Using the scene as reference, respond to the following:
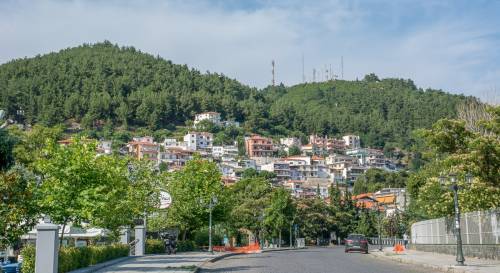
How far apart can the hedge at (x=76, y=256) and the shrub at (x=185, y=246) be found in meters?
14.6

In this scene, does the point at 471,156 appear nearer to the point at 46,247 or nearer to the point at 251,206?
the point at 46,247

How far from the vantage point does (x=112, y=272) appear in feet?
74.9

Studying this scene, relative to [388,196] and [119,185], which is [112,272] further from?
[388,196]

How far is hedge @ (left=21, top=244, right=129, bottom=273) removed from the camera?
2128 centimetres

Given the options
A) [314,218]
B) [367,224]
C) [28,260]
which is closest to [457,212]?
[28,260]

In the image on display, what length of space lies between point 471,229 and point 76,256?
1877cm

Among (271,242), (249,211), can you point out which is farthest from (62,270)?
(271,242)

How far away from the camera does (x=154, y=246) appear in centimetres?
4338

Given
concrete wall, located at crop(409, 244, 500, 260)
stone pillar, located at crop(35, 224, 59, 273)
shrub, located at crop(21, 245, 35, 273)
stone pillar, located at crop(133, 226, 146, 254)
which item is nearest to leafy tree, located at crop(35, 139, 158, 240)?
shrub, located at crop(21, 245, 35, 273)

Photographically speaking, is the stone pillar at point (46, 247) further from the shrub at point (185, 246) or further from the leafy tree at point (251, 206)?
the leafy tree at point (251, 206)

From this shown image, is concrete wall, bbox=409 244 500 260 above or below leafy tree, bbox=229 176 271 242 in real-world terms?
below

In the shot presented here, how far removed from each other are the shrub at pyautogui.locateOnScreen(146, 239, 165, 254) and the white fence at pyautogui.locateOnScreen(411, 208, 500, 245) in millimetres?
18848

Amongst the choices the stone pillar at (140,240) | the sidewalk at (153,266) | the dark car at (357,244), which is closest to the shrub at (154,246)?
the stone pillar at (140,240)

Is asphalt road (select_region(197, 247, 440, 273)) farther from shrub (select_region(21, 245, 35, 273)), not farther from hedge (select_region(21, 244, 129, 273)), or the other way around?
shrub (select_region(21, 245, 35, 273))
